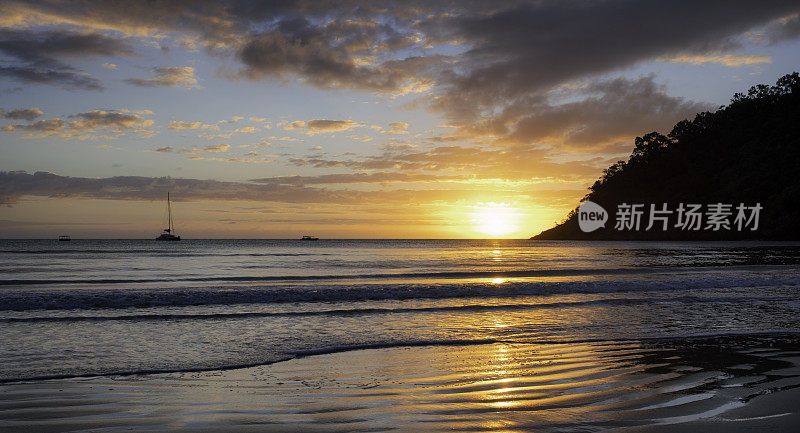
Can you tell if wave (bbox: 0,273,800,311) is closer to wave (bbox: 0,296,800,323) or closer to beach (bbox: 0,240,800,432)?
beach (bbox: 0,240,800,432)

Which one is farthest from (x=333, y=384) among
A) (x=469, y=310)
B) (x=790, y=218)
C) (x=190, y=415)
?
(x=790, y=218)

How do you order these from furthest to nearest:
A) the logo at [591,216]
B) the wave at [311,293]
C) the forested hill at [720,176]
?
1. the logo at [591,216]
2. the forested hill at [720,176]
3. the wave at [311,293]

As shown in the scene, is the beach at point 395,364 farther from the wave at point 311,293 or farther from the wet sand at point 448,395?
the wave at point 311,293

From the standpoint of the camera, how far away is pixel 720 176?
122 metres

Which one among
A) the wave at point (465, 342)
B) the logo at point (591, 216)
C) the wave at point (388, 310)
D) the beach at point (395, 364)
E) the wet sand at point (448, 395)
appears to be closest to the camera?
the wet sand at point (448, 395)

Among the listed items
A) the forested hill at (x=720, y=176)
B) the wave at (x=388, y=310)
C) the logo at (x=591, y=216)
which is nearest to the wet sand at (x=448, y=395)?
the wave at (x=388, y=310)

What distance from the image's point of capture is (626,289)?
24406 millimetres

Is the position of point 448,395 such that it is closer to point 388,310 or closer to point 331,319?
point 331,319

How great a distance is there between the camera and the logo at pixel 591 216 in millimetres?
147887

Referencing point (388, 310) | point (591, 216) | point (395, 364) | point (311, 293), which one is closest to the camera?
point (395, 364)

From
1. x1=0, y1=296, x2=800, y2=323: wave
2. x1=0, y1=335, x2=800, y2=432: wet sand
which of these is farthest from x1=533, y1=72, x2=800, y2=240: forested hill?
x1=0, y1=335, x2=800, y2=432: wet sand

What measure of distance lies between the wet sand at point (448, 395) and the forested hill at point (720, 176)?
371 feet

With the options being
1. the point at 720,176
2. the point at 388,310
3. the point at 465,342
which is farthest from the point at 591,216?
the point at 465,342

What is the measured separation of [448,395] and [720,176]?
5409 inches
